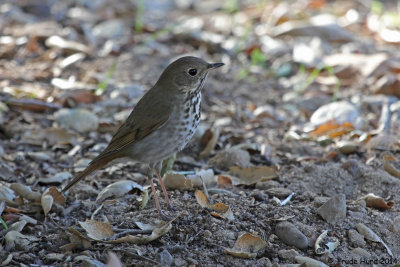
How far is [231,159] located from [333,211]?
1.21 meters

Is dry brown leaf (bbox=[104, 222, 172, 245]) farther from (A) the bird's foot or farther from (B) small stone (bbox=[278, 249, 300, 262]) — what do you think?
(B) small stone (bbox=[278, 249, 300, 262])

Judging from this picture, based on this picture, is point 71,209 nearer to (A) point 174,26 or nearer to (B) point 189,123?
(B) point 189,123

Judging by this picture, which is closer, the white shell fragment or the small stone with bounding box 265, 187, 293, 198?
the white shell fragment

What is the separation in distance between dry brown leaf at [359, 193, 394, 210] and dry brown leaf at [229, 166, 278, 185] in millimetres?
707

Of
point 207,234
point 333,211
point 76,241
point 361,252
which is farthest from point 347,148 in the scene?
point 76,241

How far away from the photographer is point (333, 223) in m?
3.79

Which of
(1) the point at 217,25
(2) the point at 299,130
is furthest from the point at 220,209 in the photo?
(1) the point at 217,25

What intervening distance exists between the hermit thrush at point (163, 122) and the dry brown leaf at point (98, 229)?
0.57 meters

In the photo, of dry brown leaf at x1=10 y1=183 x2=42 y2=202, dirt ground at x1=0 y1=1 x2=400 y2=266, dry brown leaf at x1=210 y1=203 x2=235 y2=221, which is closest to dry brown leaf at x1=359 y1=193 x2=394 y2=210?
dirt ground at x1=0 y1=1 x2=400 y2=266

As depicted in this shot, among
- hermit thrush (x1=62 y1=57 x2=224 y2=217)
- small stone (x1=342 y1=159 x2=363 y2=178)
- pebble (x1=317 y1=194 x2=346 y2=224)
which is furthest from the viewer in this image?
small stone (x1=342 y1=159 x2=363 y2=178)

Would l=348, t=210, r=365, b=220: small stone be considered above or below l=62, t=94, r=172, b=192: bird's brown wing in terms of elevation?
below

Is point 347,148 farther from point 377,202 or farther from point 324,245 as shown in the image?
point 324,245

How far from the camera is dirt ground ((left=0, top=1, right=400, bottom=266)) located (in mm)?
3508

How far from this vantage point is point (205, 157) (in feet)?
16.7
